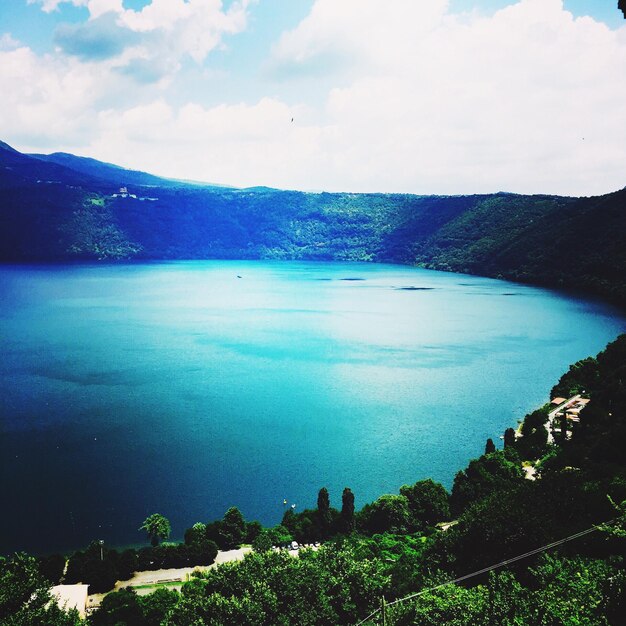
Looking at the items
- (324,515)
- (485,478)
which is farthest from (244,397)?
(485,478)

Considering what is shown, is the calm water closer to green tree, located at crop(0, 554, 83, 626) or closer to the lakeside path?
the lakeside path

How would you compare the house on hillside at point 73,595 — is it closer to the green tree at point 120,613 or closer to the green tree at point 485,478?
the green tree at point 120,613

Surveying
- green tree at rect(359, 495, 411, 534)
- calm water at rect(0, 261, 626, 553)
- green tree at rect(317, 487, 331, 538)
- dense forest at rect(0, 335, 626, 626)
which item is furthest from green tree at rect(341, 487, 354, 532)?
calm water at rect(0, 261, 626, 553)

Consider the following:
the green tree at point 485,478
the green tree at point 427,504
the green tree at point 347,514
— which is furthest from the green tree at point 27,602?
the green tree at point 485,478

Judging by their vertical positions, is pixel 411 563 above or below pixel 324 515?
above

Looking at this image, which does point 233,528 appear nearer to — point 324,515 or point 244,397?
point 324,515

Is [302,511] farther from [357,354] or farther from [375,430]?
[357,354]
